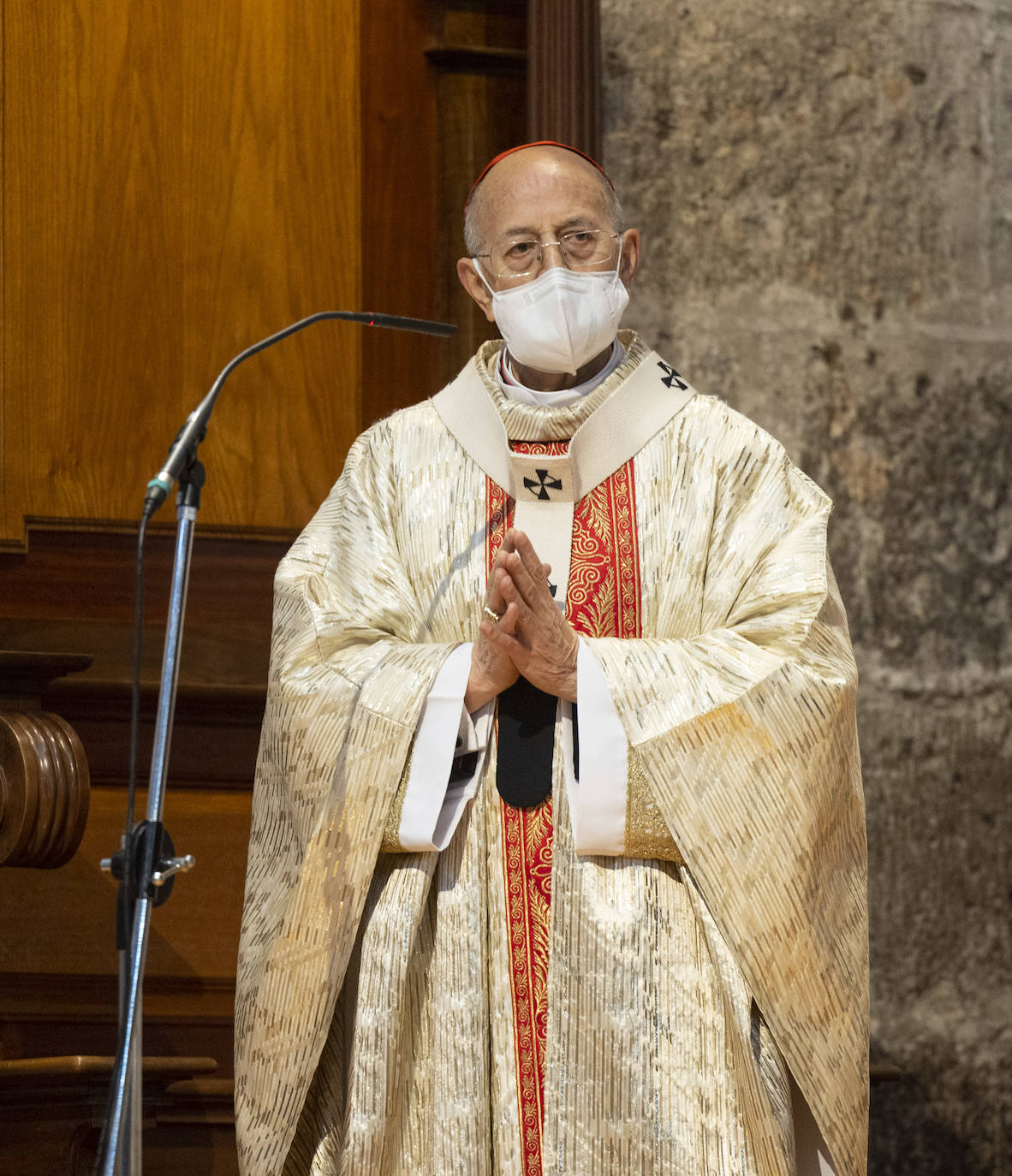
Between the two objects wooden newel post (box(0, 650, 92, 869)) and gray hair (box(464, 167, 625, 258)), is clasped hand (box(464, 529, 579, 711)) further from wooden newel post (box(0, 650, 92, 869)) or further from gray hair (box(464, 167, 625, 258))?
wooden newel post (box(0, 650, 92, 869))

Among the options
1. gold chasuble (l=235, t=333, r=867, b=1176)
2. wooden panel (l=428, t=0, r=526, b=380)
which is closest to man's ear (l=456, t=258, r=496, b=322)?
gold chasuble (l=235, t=333, r=867, b=1176)

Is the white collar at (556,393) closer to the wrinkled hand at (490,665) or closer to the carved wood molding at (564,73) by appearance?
the wrinkled hand at (490,665)

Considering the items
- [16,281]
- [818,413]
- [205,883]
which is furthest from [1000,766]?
[16,281]

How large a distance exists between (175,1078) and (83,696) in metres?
0.90

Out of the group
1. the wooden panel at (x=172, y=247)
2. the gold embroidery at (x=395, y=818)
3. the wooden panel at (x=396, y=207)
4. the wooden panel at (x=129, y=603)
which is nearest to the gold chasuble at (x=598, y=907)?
the gold embroidery at (x=395, y=818)

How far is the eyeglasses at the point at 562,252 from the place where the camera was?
3.13 m

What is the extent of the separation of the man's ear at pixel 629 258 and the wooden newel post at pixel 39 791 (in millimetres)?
1327

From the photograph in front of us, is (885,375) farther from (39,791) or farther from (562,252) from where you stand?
(39,791)

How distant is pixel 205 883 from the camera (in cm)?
410

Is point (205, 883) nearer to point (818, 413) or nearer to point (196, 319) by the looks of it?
point (196, 319)

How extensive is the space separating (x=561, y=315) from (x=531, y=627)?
0.57 meters

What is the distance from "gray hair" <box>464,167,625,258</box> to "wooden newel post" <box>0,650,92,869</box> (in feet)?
3.85

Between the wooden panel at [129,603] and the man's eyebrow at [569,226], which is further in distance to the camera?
the wooden panel at [129,603]

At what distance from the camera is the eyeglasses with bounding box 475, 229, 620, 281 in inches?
123
